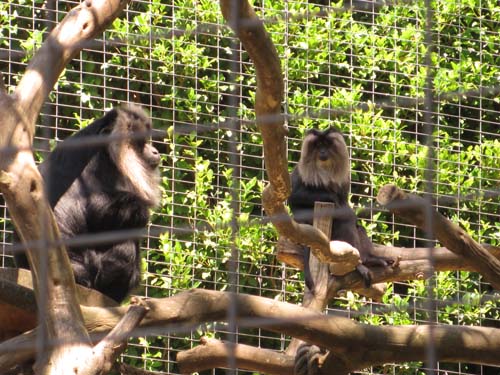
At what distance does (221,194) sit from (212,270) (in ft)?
1.31

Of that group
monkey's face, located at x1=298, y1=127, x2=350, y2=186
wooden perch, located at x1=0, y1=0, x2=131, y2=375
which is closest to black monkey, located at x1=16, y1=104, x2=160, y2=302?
wooden perch, located at x1=0, y1=0, x2=131, y2=375

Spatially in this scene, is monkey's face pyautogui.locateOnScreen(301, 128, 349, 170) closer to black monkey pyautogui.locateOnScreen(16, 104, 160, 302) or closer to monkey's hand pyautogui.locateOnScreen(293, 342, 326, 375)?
black monkey pyautogui.locateOnScreen(16, 104, 160, 302)

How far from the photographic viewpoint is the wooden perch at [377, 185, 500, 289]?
11.2 feet

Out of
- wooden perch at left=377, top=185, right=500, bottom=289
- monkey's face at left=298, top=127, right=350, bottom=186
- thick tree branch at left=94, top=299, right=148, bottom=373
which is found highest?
monkey's face at left=298, top=127, right=350, bottom=186

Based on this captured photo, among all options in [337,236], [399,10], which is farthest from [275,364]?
[399,10]

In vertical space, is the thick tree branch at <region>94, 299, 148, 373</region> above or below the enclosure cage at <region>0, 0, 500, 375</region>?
below

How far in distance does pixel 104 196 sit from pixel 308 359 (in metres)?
0.99

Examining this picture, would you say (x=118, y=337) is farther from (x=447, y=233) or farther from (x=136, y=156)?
(x=136, y=156)

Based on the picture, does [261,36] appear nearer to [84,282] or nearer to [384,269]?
[84,282]

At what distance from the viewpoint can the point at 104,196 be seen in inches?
166

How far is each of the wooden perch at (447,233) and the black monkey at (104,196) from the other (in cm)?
102

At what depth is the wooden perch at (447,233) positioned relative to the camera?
341 cm

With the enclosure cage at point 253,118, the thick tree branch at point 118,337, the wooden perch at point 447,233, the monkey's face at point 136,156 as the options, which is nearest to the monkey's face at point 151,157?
the monkey's face at point 136,156

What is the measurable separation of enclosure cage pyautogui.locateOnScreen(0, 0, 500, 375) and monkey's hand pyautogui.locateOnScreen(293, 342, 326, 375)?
1.22 m
